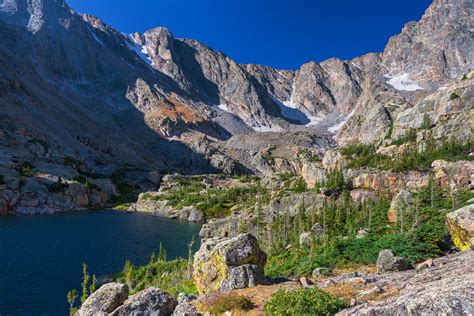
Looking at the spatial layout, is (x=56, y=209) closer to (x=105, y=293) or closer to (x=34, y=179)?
(x=34, y=179)

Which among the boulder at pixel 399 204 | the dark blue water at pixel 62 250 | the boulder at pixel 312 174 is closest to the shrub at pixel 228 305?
the dark blue water at pixel 62 250

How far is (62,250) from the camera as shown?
2933 inches

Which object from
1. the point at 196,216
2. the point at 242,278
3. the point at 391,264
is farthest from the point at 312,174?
the point at 242,278

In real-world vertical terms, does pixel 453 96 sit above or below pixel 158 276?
above

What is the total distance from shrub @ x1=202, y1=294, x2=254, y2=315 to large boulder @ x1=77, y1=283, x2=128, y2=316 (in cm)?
496

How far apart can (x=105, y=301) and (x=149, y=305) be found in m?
2.98

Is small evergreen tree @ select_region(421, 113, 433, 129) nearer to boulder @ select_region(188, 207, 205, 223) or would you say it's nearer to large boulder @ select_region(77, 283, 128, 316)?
boulder @ select_region(188, 207, 205, 223)

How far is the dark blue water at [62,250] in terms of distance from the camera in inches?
1827

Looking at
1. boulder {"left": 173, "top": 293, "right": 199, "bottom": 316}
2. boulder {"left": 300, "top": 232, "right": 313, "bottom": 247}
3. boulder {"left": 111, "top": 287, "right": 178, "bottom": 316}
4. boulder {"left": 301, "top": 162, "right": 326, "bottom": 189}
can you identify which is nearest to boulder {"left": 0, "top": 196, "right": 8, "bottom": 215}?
boulder {"left": 301, "top": 162, "right": 326, "bottom": 189}

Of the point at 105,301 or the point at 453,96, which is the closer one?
the point at 105,301

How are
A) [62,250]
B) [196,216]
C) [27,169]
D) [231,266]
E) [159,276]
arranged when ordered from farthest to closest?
[27,169]
[196,216]
[62,250]
[159,276]
[231,266]

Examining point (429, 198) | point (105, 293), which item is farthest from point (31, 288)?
point (429, 198)

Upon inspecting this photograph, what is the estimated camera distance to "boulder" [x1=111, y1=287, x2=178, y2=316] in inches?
723

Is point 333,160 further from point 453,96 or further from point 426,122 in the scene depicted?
point 453,96
